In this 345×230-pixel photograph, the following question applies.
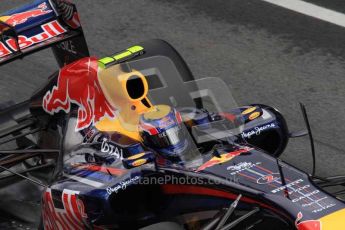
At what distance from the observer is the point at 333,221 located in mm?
4773

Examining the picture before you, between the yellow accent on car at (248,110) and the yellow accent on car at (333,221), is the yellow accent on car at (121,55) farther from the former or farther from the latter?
the yellow accent on car at (333,221)

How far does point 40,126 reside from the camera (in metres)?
6.49

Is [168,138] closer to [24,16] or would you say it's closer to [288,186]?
[288,186]

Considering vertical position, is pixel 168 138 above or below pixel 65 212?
above

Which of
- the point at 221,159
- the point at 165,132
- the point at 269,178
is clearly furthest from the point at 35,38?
the point at 269,178

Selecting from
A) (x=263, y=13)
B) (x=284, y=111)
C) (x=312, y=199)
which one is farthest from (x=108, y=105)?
(x=263, y=13)

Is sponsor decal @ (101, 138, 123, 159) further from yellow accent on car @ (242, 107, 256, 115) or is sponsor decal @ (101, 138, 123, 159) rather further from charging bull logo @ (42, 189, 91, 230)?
yellow accent on car @ (242, 107, 256, 115)

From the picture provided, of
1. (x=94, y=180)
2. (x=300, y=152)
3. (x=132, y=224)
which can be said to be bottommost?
(x=300, y=152)

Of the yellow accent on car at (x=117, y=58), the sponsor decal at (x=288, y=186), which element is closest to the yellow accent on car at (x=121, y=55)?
the yellow accent on car at (x=117, y=58)

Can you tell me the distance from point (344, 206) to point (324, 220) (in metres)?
0.19

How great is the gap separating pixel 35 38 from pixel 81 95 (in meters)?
0.65

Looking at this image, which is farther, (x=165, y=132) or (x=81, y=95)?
(x=81, y=95)

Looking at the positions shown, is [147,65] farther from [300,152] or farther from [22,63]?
[22,63]

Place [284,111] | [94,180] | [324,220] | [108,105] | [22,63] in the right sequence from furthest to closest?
[22,63] < [284,111] < [108,105] < [94,180] < [324,220]
